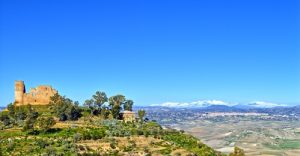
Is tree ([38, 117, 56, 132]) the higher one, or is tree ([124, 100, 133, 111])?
tree ([124, 100, 133, 111])

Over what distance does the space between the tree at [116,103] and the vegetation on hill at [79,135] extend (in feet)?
0.74

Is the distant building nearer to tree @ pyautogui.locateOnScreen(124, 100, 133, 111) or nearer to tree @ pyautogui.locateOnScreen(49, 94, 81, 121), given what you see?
tree @ pyautogui.locateOnScreen(124, 100, 133, 111)

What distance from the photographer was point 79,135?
55.1 m

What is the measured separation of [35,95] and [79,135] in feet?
Result: 70.5

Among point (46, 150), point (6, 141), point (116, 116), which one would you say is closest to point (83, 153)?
point (46, 150)

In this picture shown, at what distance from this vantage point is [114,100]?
75750 millimetres

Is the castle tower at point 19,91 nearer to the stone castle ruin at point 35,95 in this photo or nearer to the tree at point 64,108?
the stone castle ruin at point 35,95

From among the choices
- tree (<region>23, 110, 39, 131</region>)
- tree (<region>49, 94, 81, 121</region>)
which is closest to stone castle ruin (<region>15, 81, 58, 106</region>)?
tree (<region>49, 94, 81, 121</region>)

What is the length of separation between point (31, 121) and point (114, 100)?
19.8 m

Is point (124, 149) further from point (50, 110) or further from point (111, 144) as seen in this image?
point (50, 110)

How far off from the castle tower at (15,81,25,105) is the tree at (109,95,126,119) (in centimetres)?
1395

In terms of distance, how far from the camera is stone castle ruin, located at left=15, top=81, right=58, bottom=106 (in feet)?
239

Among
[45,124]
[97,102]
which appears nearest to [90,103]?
[97,102]

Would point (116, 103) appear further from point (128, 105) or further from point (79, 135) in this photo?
point (79, 135)
